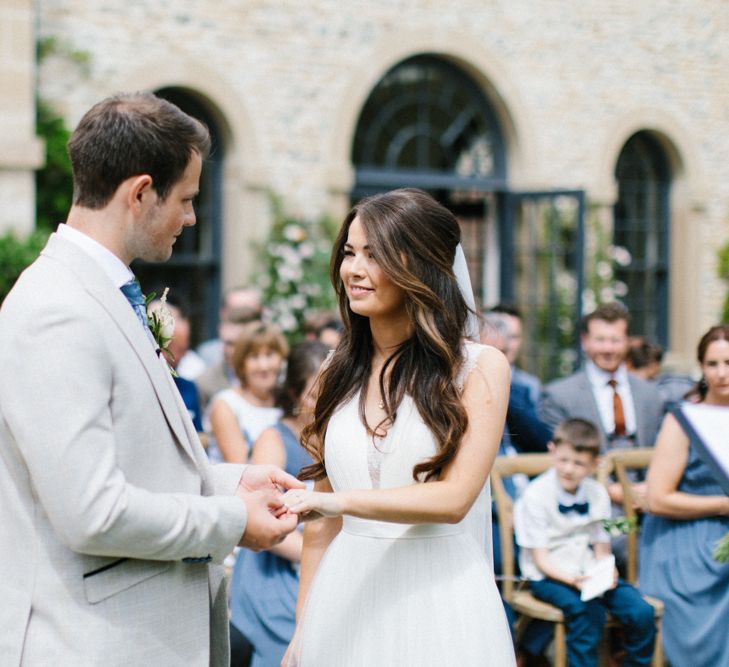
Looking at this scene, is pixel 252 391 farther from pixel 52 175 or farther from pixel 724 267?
pixel 724 267

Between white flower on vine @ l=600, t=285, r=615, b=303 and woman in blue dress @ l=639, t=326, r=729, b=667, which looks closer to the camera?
woman in blue dress @ l=639, t=326, r=729, b=667

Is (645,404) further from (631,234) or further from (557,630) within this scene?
(631,234)

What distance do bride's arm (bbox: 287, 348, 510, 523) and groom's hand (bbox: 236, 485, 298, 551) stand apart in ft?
0.22

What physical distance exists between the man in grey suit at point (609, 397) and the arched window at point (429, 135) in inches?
219

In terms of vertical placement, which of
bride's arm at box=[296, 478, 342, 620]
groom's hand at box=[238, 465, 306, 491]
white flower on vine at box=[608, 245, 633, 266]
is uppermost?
white flower on vine at box=[608, 245, 633, 266]

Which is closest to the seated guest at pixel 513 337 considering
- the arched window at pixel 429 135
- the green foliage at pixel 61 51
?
the arched window at pixel 429 135

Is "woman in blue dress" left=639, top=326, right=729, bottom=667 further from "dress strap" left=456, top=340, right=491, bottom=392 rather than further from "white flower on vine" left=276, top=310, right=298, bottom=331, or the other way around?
"white flower on vine" left=276, top=310, right=298, bottom=331

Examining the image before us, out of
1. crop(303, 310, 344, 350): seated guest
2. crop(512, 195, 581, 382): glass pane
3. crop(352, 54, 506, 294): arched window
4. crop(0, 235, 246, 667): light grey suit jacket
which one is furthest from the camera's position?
crop(512, 195, 581, 382): glass pane

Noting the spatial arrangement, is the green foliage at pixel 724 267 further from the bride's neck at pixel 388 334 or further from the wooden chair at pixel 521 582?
the bride's neck at pixel 388 334

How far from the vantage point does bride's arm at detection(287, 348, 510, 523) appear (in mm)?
2643

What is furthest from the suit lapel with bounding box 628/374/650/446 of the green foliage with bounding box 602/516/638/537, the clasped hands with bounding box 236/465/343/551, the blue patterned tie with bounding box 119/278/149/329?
the blue patterned tie with bounding box 119/278/149/329

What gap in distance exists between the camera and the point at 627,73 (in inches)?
516

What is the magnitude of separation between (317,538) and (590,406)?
3.38 metres

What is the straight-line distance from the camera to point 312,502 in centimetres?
260
